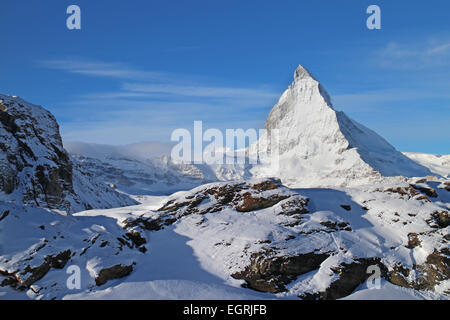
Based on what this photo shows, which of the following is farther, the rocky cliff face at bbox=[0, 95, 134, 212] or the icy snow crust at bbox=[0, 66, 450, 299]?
the rocky cliff face at bbox=[0, 95, 134, 212]

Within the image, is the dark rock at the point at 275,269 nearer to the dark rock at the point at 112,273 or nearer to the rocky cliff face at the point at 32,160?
the dark rock at the point at 112,273

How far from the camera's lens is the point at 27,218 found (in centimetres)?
2736

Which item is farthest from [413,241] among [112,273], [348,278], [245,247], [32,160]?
[32,160]

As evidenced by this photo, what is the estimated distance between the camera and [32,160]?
58875mm

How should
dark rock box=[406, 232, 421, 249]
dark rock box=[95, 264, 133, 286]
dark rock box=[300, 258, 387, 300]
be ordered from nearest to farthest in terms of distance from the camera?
dark rock box=[95, 264, 133, 286] → dark rock box=[300, 258, 387, 300] → dark rock box=[406, 232, 421, 249]

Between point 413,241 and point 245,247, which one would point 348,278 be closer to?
point 413,241

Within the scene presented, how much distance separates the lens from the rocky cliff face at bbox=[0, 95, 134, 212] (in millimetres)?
54312

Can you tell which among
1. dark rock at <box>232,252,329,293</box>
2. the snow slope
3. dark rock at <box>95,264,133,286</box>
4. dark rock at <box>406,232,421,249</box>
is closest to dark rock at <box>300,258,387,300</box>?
the snow slope

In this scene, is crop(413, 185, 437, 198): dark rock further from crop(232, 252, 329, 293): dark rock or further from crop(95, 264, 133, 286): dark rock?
crop(95, 264, 133, 286): dark rock

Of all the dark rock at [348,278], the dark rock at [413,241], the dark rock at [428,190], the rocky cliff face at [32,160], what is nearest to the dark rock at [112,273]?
the dark rock at [348,278]

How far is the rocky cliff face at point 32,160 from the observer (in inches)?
2138

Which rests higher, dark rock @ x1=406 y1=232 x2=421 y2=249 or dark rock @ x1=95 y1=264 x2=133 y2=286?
dark rock @ x1=406 y1=232 x2=421 y2=249
